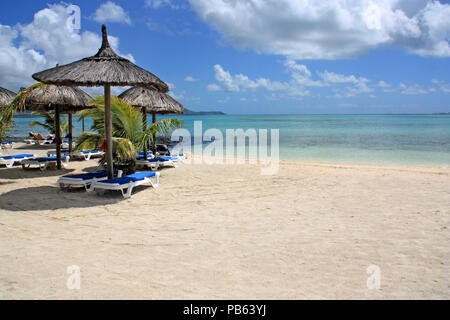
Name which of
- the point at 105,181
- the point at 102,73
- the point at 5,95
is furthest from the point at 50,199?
the point at 5,95

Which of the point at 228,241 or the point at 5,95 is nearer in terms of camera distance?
the point at 228,241

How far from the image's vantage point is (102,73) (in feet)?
18.7

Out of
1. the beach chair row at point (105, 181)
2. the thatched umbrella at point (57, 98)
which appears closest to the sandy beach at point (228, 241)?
the beach chair row at point (105, 181)

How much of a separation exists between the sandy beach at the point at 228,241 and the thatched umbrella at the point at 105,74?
1853 millimetres

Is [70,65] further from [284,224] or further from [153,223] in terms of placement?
[284,224]

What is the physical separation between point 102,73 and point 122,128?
5.91 feet

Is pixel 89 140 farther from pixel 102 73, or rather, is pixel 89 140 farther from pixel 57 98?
pixel 57 98

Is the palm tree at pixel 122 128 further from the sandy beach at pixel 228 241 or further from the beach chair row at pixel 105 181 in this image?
the sandy beach at pixel 228 241

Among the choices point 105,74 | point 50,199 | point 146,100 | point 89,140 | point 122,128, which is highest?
point 146,100

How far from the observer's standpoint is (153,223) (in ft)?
14.5

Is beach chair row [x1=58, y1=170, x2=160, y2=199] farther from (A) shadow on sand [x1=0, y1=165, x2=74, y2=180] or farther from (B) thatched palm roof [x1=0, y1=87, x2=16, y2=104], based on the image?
(B) thatched palm roof [x1=0, y1=87, x2=16, y2=104]

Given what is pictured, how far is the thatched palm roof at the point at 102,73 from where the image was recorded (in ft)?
18.4
